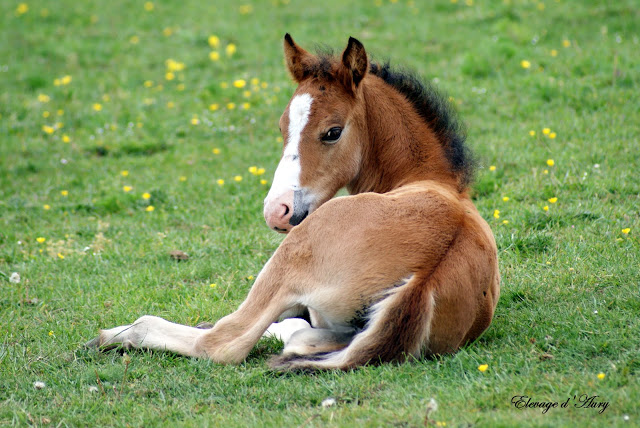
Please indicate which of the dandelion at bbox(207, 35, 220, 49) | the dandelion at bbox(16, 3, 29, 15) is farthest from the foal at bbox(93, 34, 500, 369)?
the dandelion at bbox(16, 3, 29, 15)

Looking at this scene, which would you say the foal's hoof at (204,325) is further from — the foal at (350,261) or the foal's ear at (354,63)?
the foal's ear at (354,63)

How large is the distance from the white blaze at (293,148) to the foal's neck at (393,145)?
545mm

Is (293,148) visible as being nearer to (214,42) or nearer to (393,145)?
(393,145)

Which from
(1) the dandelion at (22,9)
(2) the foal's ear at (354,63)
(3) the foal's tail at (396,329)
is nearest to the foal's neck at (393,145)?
(2) the foal's ear at (354,63)

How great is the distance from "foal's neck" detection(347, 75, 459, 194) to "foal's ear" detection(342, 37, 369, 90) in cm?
21

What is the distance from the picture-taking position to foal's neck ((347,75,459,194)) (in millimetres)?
5055

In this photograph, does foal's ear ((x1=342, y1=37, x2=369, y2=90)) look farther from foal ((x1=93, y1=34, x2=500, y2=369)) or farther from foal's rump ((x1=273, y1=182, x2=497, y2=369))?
foal's rump ((x1=273, y1=182, x2=497, y2=369))

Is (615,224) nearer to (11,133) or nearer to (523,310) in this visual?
(523,310)

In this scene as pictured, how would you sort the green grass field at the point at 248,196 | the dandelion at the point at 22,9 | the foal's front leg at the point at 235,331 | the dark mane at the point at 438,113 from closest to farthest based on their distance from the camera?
the green grass field at the point at 248,196 → the foal's front leg at the point at 235,331 → the dark mane at the point at 438,113 → the dandelion at the point at 22,9

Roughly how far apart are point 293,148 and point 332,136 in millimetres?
304

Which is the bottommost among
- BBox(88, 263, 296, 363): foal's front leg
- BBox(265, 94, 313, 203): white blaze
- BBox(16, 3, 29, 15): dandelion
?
BBox(88, 263, 296, 363): foal's front leg

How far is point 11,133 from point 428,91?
22.0ft

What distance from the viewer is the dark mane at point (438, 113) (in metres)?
5.02

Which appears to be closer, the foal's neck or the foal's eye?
the foal's eye
